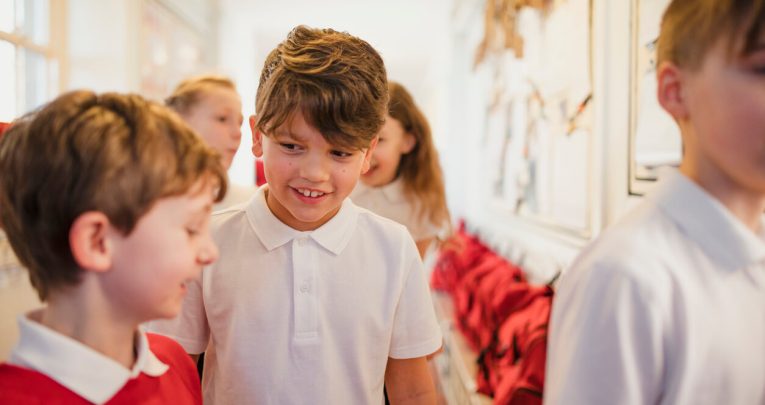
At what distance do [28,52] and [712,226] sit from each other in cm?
287

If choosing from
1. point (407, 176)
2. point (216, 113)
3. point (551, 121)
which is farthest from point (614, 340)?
point (551, 121)

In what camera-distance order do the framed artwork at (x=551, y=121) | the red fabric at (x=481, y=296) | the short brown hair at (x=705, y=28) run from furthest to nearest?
the red fabric at (x=481, y=296) < the framed artwork at (x=551, y=121) < the short brown hair at (x=705, y=28)

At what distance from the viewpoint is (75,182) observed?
0.61 metres

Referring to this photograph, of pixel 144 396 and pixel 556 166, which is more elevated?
pixel 556 166

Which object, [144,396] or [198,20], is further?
[198,20]

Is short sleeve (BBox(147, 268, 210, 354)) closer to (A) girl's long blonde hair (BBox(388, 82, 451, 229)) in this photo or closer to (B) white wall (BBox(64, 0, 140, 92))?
(A) girl's long blonde hair (BBox(388, 82, 451, 229))

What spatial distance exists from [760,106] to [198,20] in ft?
15.2

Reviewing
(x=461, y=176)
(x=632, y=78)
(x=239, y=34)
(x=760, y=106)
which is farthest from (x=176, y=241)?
(x=239, y=34)

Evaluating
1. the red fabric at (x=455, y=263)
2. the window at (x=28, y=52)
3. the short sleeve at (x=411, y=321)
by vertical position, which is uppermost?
the window at (x=28, y=52)

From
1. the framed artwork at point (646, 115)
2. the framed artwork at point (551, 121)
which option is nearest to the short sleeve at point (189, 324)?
the framed artwork at point (646, 115)

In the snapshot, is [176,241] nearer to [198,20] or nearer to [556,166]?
[556,166]

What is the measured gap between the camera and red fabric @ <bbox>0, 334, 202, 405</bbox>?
0.59m

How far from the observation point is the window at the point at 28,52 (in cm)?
231

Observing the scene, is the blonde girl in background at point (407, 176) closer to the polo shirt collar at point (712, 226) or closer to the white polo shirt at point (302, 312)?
the white polo shirt at point (302, 312)
